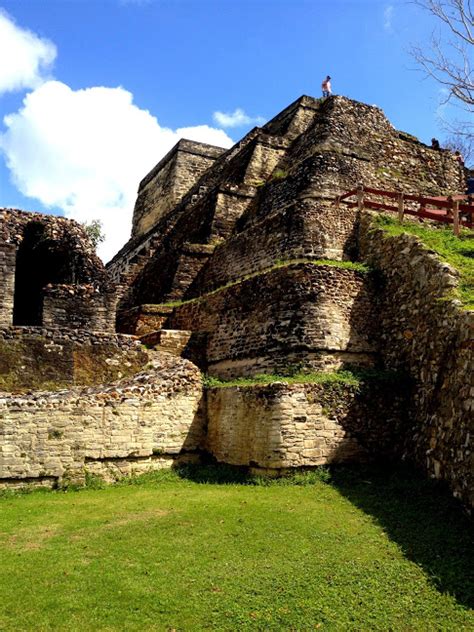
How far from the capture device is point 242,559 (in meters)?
6.93

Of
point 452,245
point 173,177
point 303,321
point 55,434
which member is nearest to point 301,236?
point 303,321

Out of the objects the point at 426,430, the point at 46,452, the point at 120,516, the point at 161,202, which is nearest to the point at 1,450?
the point at 46,452

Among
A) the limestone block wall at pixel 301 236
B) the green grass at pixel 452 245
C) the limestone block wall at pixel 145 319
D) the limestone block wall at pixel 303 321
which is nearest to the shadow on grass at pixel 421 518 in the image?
the limestone block wall at pixel 303 321

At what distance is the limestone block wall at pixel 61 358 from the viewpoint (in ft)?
38.3

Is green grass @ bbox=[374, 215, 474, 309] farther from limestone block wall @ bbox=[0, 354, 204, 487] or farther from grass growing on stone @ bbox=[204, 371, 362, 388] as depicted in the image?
limestone block wall @ bbox=[0, 354, 204, 487]

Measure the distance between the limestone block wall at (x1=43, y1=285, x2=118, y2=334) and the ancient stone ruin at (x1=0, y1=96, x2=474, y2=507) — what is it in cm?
3

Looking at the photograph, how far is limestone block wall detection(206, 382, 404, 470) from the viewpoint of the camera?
10344 mm

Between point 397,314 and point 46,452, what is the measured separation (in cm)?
718

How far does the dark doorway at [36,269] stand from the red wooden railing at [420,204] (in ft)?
23.4

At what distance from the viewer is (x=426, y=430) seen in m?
10.0

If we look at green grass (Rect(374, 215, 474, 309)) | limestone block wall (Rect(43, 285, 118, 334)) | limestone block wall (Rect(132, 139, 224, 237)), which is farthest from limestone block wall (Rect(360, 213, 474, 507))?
limestone block wall (Rect(132, 139, 224, 237))

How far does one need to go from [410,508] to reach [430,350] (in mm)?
3110

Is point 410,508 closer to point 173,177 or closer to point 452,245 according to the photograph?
point 452,245

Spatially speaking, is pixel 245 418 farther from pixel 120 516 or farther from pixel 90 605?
pixel 90 605
